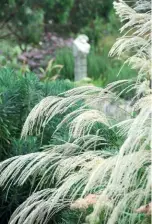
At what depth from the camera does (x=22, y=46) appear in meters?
12.6

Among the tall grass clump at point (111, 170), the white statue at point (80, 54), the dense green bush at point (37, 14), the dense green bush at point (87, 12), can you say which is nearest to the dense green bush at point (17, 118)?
the tall grass clump at point (111, 170)

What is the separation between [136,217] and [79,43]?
5.74 m

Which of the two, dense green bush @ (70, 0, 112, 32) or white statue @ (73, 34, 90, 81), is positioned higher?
dense green bush @ (70, 0, 112, 32)

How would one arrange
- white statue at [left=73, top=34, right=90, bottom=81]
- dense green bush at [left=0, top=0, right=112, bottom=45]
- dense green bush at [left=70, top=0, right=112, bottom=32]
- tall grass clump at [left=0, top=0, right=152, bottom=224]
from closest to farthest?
tall grass clump at [left=0, top=0, right=152, bottom=224]
white statue at [left=73, top=34, right=90, bottom=81]
dense green bush at [left=0, top=0, right=112, bottom=45]
dense green bush at [left=70, top=0, right=112, bottom=32]

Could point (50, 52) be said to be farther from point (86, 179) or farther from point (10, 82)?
point (86, 179)

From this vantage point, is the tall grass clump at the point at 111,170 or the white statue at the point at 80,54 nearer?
the tall grass clump at the point at 111,170

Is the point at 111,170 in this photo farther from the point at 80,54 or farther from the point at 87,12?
the point at 87,12

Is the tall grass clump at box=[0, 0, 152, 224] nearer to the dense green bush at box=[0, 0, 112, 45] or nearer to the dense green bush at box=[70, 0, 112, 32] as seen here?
the dense green bush at box=[0, 0, 112, 45]

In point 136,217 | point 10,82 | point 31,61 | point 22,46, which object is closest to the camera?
point 136,217

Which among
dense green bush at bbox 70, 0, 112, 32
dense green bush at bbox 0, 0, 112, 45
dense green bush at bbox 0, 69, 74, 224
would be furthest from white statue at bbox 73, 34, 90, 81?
dense green bush at bbox 70, 0, 112, 32

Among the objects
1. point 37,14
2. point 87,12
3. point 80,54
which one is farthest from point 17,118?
point 87,12

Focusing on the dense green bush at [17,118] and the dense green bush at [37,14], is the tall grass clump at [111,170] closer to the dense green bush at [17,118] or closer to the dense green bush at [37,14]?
the dense green bush at [17,118]

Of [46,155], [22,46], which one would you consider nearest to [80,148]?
[46,155]

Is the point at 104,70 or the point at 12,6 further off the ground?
the point at 12,6
